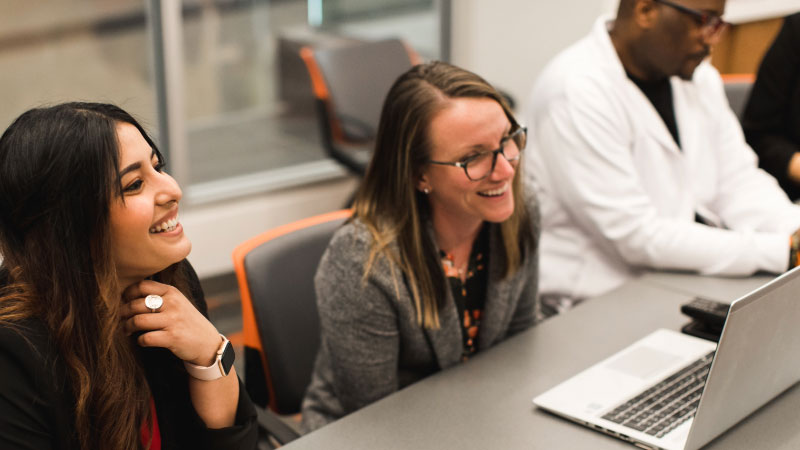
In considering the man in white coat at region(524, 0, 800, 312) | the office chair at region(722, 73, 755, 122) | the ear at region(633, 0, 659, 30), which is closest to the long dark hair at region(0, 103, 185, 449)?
the man in white coat at region(524, 0, 800, 312)

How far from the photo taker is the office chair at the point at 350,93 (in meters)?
3.26

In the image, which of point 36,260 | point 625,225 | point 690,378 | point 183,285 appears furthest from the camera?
point 625,225

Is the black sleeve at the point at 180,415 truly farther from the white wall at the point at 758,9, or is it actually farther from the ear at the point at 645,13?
the white wall at the point at 758,9

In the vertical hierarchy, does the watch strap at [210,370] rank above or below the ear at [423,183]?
below

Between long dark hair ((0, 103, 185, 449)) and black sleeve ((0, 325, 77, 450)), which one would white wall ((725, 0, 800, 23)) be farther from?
black sleeve ((0, 325, 77, 450))

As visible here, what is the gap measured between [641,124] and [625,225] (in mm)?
298

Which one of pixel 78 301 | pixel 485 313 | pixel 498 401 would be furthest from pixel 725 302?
pixel 78 301

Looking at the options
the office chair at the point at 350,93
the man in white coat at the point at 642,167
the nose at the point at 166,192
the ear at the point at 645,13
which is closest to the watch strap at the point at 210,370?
the nose at the point at 166,192

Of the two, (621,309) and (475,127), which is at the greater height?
(475,127)

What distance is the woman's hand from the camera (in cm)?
120

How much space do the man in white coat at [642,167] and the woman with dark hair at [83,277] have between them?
1141 millimetres

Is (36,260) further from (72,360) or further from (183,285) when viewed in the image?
(183,285)

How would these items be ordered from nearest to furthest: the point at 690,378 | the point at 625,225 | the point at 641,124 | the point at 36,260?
the point at 36,260 → the point at 690,378 → the point at 625,225 → the point at 641,124

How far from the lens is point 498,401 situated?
141cm
